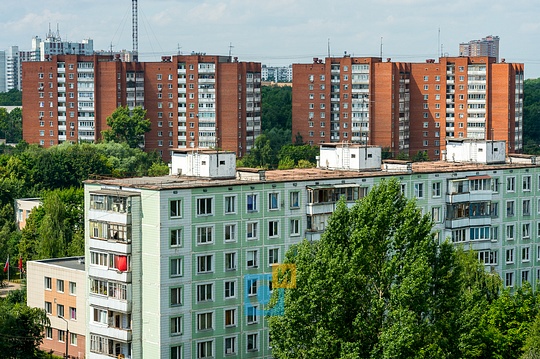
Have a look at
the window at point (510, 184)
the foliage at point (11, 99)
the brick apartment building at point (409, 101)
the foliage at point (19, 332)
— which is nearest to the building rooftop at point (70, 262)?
the foliage at point (19, 332)

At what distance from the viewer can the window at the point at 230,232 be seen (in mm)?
42625

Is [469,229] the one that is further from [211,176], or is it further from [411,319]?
[411,319]

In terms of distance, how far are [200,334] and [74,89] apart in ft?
240

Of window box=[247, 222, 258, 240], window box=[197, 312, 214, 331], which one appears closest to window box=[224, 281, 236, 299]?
window box=[197, 312, 214, 331]

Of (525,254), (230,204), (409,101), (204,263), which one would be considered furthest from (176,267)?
(409,101)

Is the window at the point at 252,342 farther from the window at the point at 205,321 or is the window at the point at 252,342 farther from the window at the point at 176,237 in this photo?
the window at the point at 176,237

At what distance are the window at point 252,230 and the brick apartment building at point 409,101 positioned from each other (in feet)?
226

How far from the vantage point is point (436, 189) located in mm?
49344

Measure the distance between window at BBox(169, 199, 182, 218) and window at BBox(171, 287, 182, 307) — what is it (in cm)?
261

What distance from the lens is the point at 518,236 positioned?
52.3 m

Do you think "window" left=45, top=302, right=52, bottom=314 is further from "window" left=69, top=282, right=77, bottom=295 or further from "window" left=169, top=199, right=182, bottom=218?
"window" left=169, top=199, right=182, bottom=218

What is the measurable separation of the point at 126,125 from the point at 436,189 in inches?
2445

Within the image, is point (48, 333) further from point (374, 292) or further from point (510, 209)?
point (510, 209)

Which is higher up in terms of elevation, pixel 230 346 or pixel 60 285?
pixel 60 285
